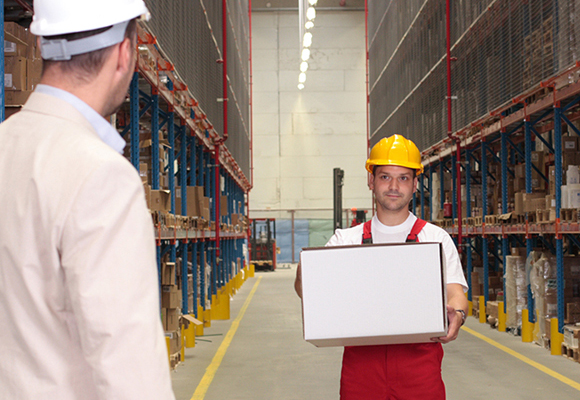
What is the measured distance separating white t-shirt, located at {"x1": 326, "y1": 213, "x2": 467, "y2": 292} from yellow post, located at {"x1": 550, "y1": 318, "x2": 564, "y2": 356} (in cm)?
659

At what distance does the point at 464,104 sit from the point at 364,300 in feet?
39.1

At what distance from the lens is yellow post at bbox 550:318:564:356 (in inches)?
366

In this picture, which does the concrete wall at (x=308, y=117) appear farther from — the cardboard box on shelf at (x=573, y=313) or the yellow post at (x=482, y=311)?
the cardboard box on shelf at (x=573, y=313)

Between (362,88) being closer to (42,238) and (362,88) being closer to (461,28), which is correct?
(461,28)

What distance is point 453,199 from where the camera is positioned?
15.4 meters

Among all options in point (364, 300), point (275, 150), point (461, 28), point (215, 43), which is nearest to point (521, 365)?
point (364, 300)

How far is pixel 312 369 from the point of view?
8547 millimetres

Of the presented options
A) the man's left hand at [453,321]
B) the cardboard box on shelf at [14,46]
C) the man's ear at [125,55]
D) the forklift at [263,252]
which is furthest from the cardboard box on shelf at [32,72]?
the forklift at [263,252]

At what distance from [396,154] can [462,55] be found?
1122 centimetres

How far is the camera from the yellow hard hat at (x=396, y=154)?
3592 mm

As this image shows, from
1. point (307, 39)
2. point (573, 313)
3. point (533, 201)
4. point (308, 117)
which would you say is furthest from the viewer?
point (308, 117)

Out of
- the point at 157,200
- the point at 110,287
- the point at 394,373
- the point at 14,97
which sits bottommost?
the point at 394,373

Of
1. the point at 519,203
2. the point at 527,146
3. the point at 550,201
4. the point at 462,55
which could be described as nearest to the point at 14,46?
the point at 550,201

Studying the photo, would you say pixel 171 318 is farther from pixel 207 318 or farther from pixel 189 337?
pixel 207 318
